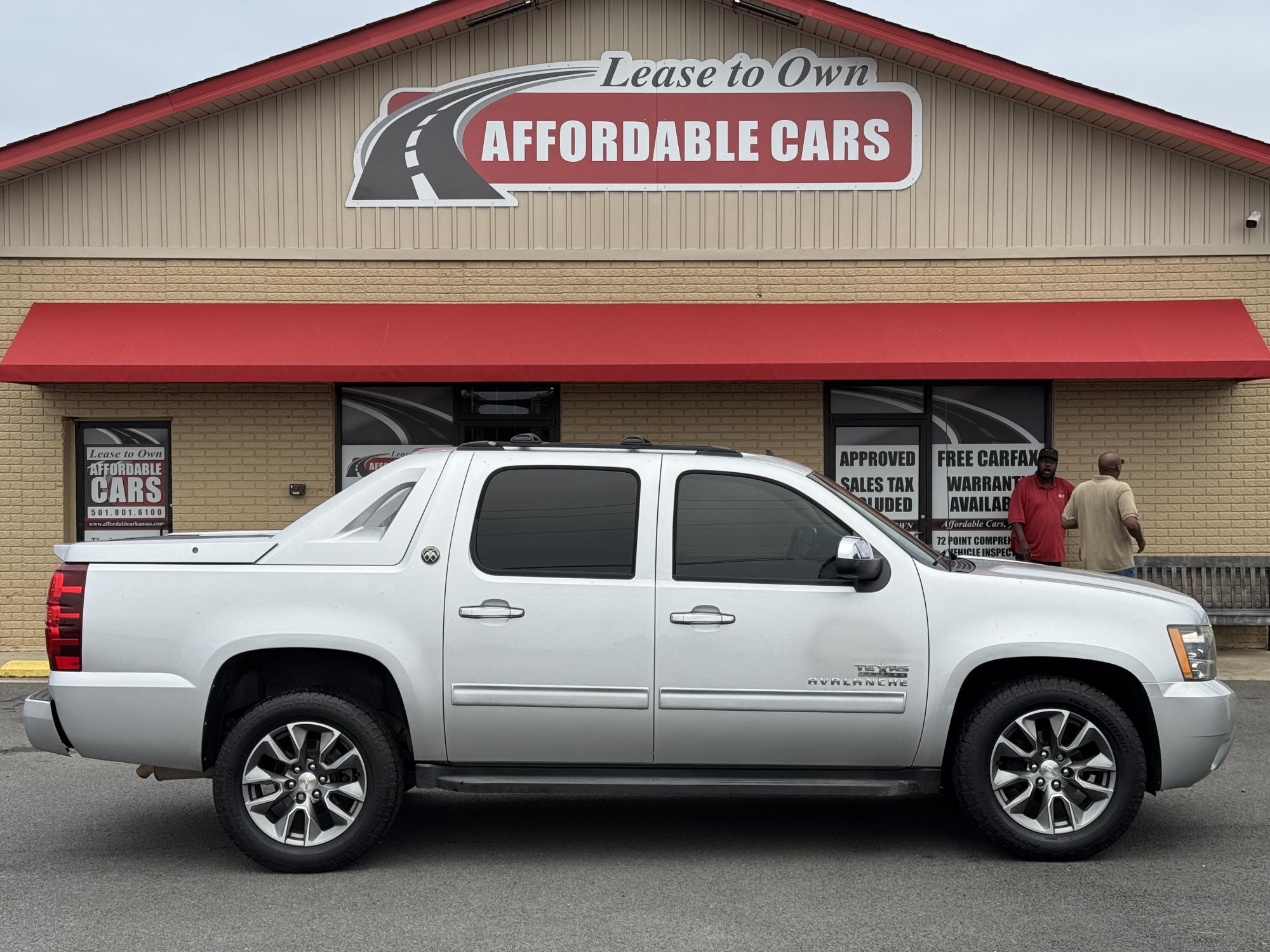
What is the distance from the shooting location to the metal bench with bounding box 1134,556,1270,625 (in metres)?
12.3

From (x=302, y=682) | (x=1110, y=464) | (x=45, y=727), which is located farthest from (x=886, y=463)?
(x=45, y=727)

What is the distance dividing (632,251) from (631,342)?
1.18 meters

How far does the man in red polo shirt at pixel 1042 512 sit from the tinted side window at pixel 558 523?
7168 mm

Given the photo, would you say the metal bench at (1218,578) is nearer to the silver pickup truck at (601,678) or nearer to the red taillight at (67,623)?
the silver pickup truck at (601,678)

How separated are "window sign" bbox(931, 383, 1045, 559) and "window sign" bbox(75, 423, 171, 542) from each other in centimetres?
783

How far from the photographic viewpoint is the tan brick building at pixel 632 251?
1259 cm

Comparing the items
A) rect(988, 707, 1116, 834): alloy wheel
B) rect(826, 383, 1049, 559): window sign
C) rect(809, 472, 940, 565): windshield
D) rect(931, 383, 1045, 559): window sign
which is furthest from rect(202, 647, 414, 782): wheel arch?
rect(931, 383, 1045, 559): window sign

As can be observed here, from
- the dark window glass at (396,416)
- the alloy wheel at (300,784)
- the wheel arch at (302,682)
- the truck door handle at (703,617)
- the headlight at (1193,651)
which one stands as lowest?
the alloy wheel at (300,784)

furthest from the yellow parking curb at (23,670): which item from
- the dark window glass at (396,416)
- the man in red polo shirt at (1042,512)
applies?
the man in red polo shirt at (1042,512)

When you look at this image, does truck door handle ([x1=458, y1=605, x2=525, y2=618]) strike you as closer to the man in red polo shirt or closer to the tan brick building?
the tan brick building

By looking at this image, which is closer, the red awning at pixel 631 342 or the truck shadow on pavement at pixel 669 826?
the truck shadow on pavement at pixel 669 826

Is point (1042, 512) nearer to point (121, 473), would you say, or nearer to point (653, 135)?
point (653, 135)

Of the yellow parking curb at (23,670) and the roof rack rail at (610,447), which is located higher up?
the roof rack rail at (610,447)

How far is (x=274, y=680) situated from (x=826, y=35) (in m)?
9.46
